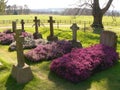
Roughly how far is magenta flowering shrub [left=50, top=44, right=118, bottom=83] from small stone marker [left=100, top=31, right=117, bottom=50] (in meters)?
0.38

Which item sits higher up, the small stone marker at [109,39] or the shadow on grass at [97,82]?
the small stone marker at [109,39]

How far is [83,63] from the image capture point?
1198cm

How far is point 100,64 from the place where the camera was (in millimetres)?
12641

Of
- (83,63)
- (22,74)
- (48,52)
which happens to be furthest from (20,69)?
(48,52)

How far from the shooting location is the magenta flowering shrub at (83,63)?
453 inches

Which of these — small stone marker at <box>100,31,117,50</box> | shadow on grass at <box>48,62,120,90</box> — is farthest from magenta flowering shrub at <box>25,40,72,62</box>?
small stone marker at <box>100,31,117,50</box>

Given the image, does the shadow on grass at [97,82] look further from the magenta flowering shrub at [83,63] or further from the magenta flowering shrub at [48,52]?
the magenta flowering shrub at [48,52]

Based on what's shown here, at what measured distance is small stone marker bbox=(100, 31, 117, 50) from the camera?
545 inches

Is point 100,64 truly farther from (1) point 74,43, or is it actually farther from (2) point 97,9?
(2) point 97,9

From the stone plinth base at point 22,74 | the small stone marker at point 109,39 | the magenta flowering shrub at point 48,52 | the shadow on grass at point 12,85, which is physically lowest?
the shadow on grass at point 12,85

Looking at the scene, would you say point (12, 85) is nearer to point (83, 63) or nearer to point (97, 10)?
point (83, 63)

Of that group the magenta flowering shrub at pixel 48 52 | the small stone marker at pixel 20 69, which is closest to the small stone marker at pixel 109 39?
the magenta flowering shrub at pixel 48 52

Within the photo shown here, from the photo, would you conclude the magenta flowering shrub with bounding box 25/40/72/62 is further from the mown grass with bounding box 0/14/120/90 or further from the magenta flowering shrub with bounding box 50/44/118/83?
the magenta flowering shrub with bounding box 50/44/118/83

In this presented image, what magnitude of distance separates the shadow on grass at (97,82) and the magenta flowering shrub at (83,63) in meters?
0.21
